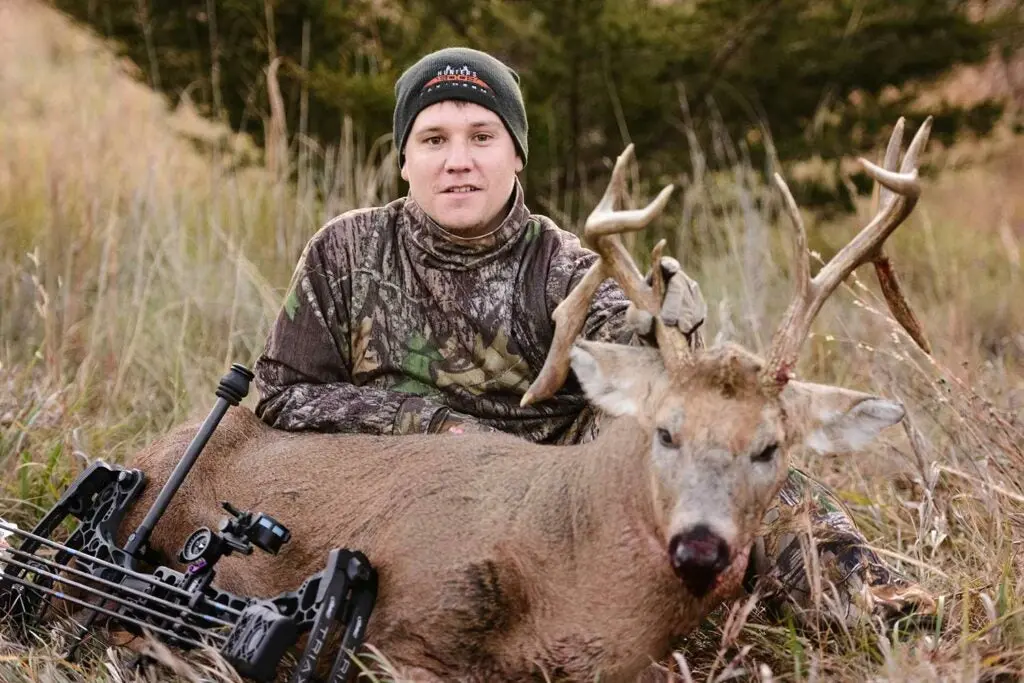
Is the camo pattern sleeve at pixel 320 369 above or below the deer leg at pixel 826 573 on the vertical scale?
above

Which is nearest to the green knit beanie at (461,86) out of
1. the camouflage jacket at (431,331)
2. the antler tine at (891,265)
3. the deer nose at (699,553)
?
the camouflage jacket at (431,331)

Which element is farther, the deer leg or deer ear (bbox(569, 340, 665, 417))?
the deer leg

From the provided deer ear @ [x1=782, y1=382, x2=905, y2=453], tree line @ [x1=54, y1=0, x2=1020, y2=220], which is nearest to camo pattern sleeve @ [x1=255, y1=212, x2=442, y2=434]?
deer ear @ [x1=782, y1=382, x2=905, y2=453]

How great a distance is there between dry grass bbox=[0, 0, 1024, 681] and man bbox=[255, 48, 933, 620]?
62 cm

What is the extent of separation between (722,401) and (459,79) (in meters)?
1.76

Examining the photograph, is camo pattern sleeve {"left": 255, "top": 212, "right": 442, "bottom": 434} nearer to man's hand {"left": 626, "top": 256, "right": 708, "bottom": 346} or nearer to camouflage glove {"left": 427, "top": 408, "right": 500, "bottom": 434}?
camouflage glove {"left": 427, "top": 408, "right": 500, "bottom": 434}

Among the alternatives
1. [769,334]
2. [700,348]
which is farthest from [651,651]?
[769,334]

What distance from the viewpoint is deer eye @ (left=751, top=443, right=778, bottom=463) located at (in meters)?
2.92

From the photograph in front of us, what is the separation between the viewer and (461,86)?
13.7ft

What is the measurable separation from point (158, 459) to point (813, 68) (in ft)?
17.9

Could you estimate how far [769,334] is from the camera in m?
6.36

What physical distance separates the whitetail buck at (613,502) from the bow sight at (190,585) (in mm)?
203

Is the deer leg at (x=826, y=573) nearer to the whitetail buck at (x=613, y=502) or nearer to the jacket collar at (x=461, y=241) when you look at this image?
the whitetail buck at (x=613, y=502)

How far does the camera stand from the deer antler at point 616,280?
3.08m
